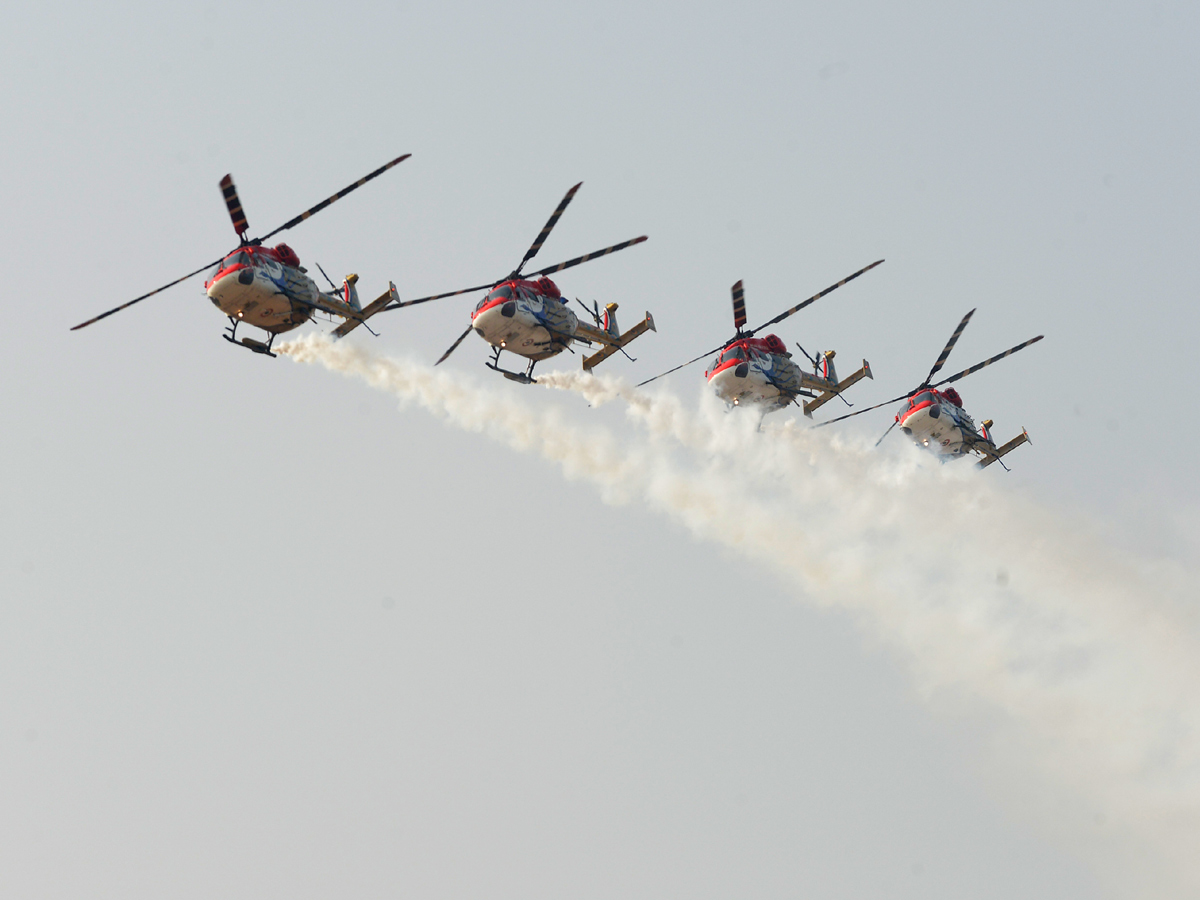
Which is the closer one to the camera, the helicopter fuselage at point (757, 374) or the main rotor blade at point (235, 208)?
the main rotor blade at point (235, 208)

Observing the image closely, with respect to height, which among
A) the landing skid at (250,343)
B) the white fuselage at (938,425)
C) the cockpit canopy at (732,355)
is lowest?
the landing skid at (250,343)

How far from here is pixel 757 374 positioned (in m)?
61.8

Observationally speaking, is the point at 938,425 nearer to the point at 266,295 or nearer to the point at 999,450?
the point at 999,450

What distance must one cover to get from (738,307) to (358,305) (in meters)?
15.6

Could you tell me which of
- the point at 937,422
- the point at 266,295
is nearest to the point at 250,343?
the point at 266,295

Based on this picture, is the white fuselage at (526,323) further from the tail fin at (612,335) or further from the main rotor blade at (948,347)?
the main rotor blade at (948,347)

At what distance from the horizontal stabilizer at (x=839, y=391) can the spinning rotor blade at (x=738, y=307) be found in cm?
483

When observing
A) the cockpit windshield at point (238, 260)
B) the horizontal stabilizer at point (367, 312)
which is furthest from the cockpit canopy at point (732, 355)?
the cockpit windshield at point (238, 260)

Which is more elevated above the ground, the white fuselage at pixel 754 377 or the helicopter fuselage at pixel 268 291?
the white fuselage at pixel 754 377

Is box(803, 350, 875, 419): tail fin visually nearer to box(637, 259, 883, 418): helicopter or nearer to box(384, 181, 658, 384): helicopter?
box(637, 259, 883, 418): helicopter

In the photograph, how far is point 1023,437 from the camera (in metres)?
71.2

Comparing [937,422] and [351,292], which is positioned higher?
[937,422]

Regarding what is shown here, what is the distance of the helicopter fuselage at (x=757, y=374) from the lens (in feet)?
202

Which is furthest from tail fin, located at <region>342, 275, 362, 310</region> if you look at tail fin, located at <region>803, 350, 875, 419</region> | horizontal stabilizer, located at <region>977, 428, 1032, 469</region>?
horizontal stabilizer, located at <region>977, 428, 1032, 469</region>
